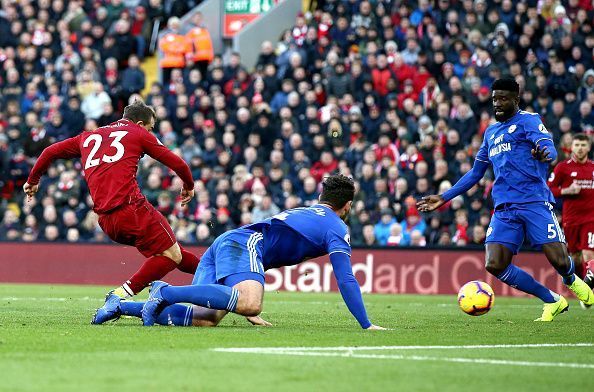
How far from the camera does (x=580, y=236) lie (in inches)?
654

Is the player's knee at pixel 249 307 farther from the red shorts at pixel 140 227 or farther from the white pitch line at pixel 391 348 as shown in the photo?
the red shorts at pixel 140 227

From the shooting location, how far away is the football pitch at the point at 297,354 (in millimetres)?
7031

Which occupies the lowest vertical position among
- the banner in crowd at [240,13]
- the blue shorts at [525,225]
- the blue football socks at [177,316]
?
the blue football socks at [177,316]

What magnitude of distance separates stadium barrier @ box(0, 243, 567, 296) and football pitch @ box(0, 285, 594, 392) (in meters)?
7.99

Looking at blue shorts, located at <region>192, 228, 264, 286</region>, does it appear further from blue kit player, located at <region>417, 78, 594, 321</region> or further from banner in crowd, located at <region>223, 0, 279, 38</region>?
banner in crowd, located at <region>223, 0, 279, 38</region>

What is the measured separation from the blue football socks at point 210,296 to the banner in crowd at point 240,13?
2003cm

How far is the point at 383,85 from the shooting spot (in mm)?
25078

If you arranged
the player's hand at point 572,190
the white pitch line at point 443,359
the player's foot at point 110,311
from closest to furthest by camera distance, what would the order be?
the white pitch line at point 443,359, the player's foot at point 110,311, the player's hand at point 572,190

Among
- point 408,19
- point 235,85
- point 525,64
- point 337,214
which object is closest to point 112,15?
point 235,85

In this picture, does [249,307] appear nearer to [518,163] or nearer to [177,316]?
[177,316]

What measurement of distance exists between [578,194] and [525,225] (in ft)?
12.5

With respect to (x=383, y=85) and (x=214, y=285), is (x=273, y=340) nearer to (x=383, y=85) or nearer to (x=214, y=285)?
(x=214, y=285)

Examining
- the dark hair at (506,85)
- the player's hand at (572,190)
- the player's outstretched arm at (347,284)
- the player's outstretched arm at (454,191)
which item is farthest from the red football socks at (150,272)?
the player's hand at (572,190)

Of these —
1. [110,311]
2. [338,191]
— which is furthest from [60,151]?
[338,191]
